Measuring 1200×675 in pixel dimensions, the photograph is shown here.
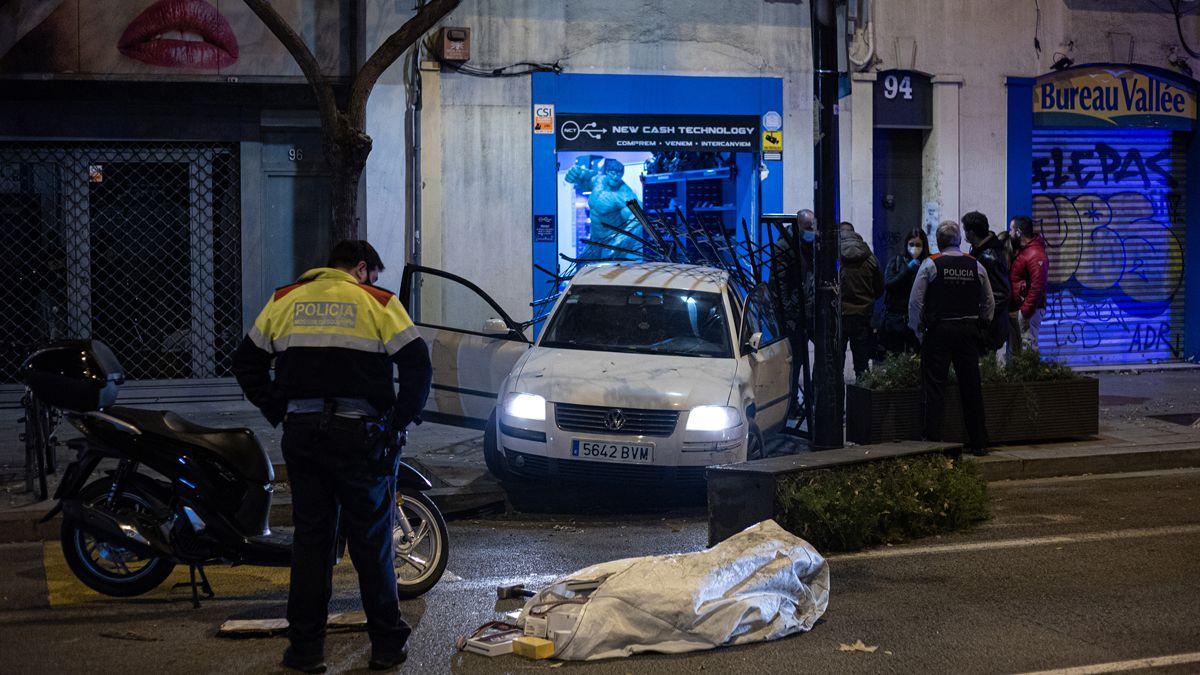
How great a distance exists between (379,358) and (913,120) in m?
12.1

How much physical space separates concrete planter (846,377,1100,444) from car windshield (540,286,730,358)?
176 cm

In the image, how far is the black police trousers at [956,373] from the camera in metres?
10.6

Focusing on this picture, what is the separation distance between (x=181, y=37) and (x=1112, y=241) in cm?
1175

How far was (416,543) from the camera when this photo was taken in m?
6.72

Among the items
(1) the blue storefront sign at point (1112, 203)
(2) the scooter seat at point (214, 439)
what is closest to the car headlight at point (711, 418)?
(2) the scooter seat at point (214, 439)

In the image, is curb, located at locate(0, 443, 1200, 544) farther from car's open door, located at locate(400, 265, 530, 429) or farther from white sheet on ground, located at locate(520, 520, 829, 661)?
white sheet on ground, located at locate(520, 520, 829, 661)

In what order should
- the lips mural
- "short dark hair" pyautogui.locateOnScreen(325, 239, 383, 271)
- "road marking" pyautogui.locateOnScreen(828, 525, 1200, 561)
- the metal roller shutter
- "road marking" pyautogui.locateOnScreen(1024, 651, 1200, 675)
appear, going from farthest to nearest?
the metal roller shutter, the lips mural, "road marking" pyautogui.locateOnScreen(828, 525, 1200, 561), "short dark hair" pyautogui.locateOnScreen(325, 239, 383, 271), "road marking" pyautogui.locateOnScreen(1024, 651, 1200, 675)

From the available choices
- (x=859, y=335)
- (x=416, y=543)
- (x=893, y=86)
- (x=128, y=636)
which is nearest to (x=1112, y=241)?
(x=893, y=86)

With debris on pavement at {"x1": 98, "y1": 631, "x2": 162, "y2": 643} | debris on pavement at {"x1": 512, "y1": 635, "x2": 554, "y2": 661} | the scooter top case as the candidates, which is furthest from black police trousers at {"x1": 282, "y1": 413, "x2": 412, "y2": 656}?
the scooter top case

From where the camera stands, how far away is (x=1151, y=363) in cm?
1733

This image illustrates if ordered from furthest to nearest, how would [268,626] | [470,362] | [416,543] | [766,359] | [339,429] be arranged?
[766,359], [470,362], [416,543], [268,626], [339,429]

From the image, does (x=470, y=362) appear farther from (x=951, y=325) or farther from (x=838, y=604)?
(x=838, y=604)

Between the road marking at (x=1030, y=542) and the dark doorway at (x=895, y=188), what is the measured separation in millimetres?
8413

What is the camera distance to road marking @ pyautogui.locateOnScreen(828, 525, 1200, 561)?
7672 millimetres
